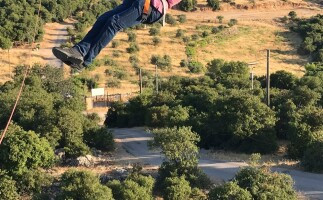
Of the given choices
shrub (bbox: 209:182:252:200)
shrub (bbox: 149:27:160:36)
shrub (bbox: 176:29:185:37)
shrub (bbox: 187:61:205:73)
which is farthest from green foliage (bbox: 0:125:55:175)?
shrub (bbox: 176:29:185:37)

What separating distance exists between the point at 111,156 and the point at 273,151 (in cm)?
853

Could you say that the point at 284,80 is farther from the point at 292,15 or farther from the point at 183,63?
the point at 292,15

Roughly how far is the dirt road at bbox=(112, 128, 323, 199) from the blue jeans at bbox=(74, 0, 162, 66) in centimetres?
1509

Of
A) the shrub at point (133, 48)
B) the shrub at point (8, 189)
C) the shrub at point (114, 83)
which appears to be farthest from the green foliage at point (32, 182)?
the shrub at point (133, 48)

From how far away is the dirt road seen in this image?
20094 millimetres

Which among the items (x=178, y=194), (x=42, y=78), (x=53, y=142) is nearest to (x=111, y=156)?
(x=53, y=142)

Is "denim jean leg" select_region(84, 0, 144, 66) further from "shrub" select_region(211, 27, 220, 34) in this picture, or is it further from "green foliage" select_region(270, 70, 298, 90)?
A: "shrub" select_region(211, 27, 220, 34)

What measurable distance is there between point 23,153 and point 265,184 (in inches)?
391

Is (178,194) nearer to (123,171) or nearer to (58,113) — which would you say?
(123,171)

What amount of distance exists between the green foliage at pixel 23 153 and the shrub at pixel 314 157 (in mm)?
11506

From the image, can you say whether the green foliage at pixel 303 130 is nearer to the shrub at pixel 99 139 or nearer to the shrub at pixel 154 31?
the shrub at pixel 99 139

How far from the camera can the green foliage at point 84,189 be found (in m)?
16.2

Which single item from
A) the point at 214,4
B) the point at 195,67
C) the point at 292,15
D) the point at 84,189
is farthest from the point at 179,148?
the point at 214,4

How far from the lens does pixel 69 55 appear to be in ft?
18.7
